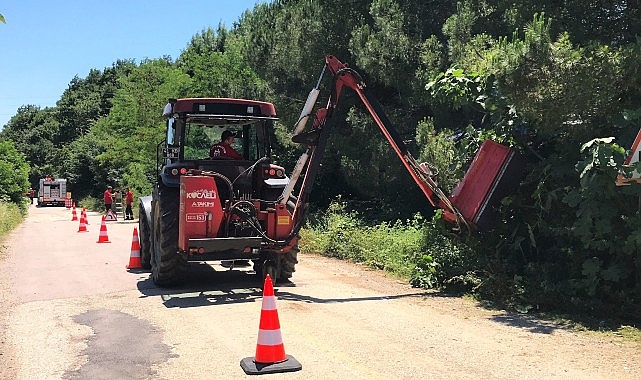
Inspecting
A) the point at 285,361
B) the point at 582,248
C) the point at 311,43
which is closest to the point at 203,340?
the point at 285,361

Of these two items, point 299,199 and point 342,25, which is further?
point 342,25

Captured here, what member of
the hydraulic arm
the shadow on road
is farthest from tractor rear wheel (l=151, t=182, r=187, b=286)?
the hydraulic arm

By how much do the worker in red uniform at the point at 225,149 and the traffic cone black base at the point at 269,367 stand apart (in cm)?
526

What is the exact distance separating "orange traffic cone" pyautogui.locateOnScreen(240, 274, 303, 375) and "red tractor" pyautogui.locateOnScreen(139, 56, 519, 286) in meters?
3.35

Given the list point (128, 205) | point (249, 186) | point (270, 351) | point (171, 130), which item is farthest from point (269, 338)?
point (128, 205)

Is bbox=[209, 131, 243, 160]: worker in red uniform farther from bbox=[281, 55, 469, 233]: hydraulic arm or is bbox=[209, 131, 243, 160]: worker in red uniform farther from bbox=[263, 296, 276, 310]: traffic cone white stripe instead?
bbox=[263, 296, 276, 310]: traffic cone white stripe

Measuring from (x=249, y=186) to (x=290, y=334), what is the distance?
3.79 meters

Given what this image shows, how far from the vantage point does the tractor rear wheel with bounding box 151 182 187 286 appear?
9336 millimetres

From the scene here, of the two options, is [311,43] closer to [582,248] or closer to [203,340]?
[582,248]

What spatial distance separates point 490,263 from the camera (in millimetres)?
9133

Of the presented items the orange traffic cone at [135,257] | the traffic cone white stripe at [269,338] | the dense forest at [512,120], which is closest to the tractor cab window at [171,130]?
the orange traffic cone at [135,257]

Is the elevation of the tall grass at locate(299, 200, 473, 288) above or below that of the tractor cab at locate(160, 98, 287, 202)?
below

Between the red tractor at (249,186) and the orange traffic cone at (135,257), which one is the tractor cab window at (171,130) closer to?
the red tractor at (249,186)

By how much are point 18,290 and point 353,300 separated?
17.8 ft
